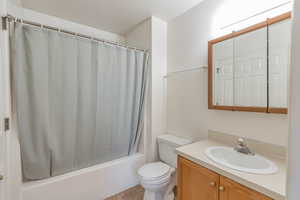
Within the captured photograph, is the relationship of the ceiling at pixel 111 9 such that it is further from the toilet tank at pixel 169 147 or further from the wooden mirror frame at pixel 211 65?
the toilet tank at pixel 169 147

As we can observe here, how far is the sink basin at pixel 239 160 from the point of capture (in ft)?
3.12

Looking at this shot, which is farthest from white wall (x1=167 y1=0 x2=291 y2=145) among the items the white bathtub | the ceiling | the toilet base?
the white bathtub

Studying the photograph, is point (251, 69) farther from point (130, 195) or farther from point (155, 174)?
point (130, 195)

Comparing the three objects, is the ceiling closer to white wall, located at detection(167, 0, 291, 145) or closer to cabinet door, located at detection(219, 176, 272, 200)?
white wall, located at detection(167, 0, 291, 145)

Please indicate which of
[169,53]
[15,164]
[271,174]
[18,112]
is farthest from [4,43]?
[271,174]

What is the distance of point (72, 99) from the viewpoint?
151 cm

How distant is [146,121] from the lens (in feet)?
6.67

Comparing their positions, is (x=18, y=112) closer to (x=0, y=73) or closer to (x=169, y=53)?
(x=0, y=73)

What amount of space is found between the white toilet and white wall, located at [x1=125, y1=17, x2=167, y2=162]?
207 mm

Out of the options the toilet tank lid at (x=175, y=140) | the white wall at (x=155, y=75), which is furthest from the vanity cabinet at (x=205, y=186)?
the white wall at (x=155, y=75)

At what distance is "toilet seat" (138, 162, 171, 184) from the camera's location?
55.7 inches

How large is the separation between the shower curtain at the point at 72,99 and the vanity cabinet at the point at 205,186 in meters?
0.94

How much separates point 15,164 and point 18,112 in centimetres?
46

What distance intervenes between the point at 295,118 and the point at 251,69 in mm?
997
